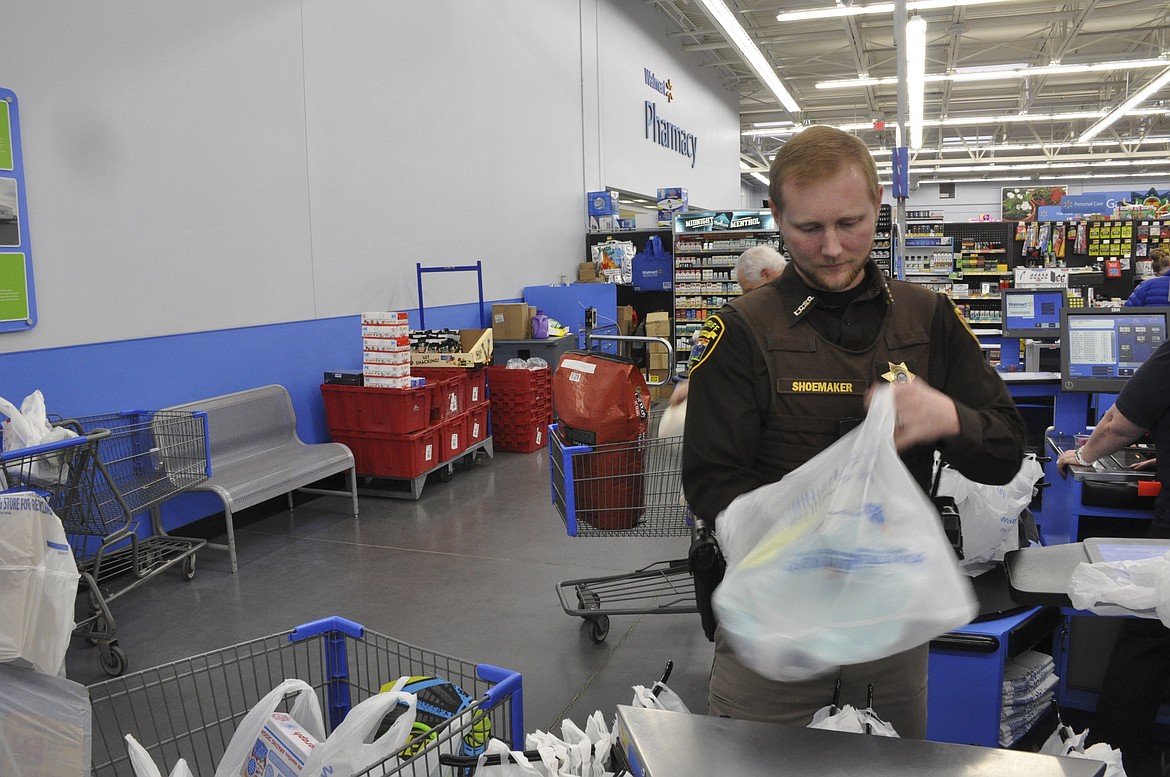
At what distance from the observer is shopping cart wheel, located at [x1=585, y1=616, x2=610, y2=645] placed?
3.49 metres

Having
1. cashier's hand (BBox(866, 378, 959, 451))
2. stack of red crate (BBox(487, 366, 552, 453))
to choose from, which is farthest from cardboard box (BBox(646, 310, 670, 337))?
cashier's hand (BBox(866, 378, 959, 451))

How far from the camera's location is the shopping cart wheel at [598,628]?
11.5ft

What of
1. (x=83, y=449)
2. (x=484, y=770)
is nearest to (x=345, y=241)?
(x=83, y=449)

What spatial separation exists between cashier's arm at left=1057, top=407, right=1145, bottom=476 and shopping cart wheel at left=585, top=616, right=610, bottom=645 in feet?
6.33

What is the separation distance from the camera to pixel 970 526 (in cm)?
284

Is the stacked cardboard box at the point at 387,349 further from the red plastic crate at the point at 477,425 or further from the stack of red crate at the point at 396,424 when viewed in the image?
the red plastic crate at the point at 477,425

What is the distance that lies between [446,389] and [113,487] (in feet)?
8.90

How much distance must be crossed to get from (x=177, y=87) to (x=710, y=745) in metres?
5.12

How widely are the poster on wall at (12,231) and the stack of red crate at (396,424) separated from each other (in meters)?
2.11

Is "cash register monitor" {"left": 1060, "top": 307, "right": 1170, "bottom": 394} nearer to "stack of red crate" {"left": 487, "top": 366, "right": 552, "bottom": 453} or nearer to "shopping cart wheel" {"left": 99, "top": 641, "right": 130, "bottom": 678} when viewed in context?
"shopping cart wheel" {"left": 99, "top": 641, "right": 130, "bottom": 678}

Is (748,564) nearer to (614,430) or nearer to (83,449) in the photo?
(614,430)

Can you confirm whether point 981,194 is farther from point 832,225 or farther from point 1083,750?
point 832,225

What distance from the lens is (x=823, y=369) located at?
4.77ft

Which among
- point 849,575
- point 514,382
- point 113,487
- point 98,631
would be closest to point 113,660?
point 98,631
